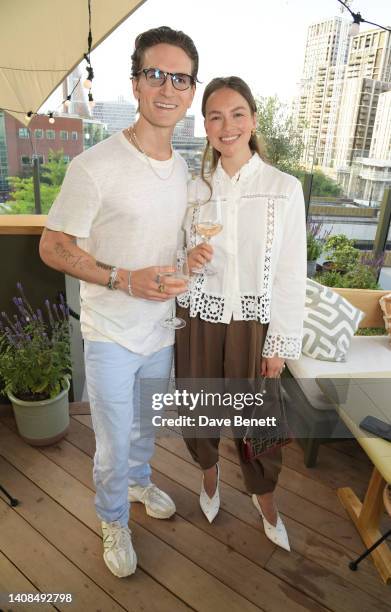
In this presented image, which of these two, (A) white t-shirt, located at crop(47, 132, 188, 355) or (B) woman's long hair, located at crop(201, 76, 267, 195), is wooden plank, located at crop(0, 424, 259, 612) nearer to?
(A) white t-shirt, located at crop(47, 132, 188, 355)

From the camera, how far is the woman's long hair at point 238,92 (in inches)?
49.7

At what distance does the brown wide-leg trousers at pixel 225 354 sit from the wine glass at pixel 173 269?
57 millimetres

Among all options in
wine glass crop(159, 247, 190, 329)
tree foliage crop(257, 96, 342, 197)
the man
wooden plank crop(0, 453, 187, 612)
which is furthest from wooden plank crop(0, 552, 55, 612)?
tree foliage crop(257, 96, 342, 197)

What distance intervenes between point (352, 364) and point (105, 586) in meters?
1.57

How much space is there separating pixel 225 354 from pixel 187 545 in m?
0.82

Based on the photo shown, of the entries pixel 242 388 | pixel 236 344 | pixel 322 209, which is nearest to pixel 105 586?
pixel 242 388

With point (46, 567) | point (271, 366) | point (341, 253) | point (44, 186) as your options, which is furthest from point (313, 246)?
point (44, 186)

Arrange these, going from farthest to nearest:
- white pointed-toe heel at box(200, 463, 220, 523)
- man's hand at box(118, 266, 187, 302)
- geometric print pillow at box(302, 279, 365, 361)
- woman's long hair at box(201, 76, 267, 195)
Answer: geometric print pillow at box(302, 279, 365, 361) → white pointed-toe heel at box(200, 463, 220, 523) → woman's long hair at box(201, 76, 267, 195) → man's hand at box(118, 266, 187, 302)

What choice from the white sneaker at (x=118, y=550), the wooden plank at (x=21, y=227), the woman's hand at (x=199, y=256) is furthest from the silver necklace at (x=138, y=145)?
the white sneaker at (x=118, y=550)

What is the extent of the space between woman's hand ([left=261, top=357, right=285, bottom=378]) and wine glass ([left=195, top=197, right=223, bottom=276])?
1.28 ft

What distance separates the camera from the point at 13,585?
1.45 meters

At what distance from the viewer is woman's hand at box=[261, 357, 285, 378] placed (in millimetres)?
1459

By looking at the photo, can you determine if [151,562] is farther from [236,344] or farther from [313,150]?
[313,150]

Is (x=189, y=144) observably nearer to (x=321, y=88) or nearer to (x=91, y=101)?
(x=91, y=101)
